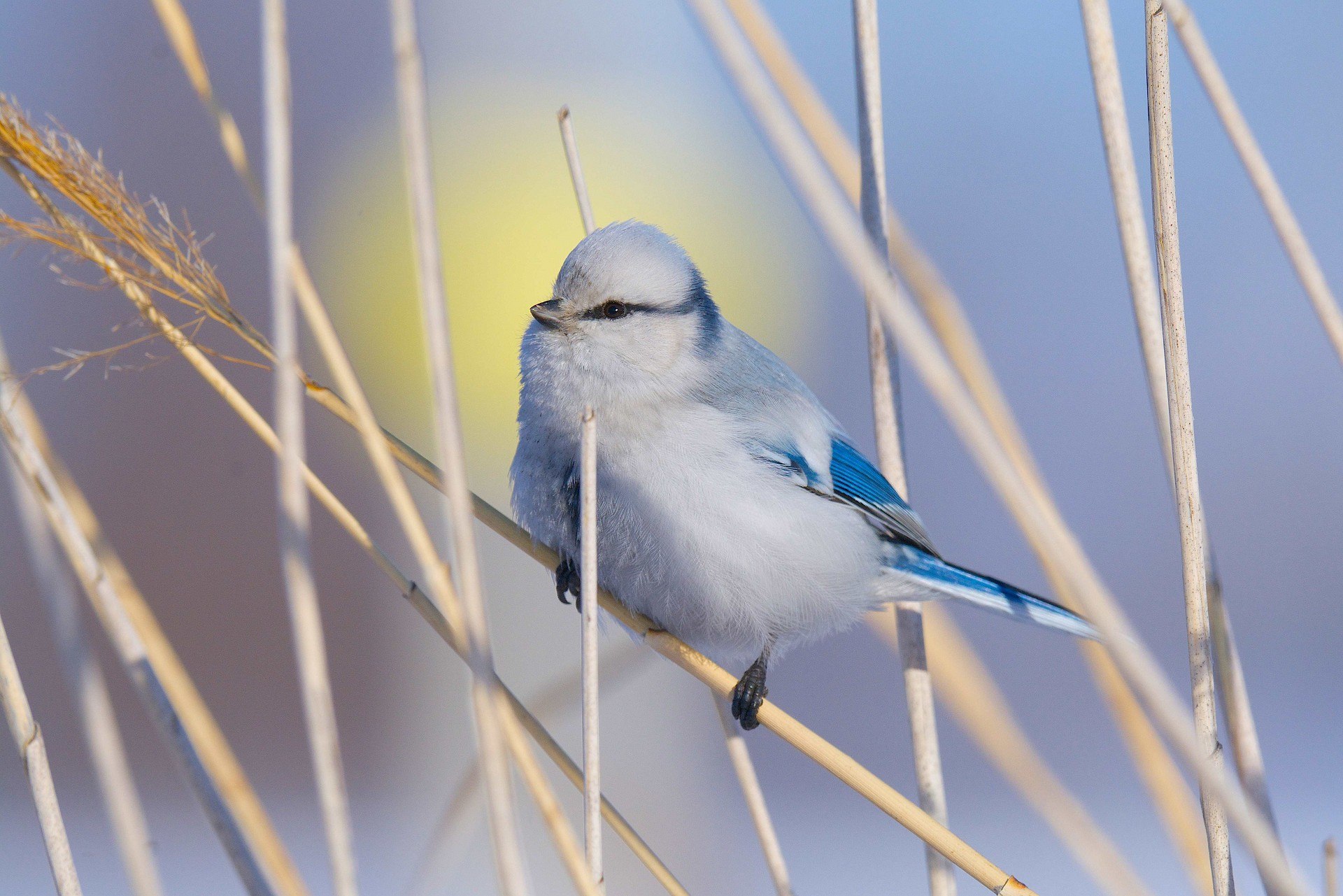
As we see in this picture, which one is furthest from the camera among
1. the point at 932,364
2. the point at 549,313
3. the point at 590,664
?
the point at 549,313

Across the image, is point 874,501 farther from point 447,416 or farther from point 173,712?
point 173,712

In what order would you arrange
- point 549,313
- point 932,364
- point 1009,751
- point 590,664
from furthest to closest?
point 549,313
point 1009,751
point 590,664
point 932,364

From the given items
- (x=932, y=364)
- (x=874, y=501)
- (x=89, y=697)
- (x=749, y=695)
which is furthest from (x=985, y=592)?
(x=89, y=697)

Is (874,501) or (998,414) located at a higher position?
(998,414)

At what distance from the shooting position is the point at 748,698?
2.88ft

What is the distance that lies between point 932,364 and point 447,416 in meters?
0.28

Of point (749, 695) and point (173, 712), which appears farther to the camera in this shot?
point (749, 695)

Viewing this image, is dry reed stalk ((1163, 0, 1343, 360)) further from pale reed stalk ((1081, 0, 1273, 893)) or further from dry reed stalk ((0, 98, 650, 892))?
dry reed stalk ((0, 98, 650, 892))

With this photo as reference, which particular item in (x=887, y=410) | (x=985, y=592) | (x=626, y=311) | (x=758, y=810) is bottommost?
(x=758, y=810)

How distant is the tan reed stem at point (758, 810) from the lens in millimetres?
788

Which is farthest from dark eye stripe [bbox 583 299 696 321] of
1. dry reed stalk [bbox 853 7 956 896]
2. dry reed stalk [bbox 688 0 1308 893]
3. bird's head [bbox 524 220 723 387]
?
dry reed stalk [bbox 688 0 1308 893]

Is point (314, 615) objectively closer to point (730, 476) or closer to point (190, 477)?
point (730, 476)

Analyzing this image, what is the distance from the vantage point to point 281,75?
0.55 metres

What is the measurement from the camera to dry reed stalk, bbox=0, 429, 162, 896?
2.08ft
